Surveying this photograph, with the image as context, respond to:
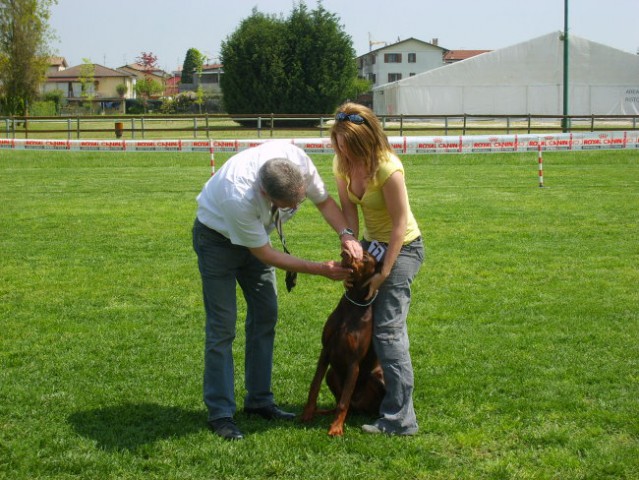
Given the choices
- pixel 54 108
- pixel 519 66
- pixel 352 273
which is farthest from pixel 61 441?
pixel 54 108

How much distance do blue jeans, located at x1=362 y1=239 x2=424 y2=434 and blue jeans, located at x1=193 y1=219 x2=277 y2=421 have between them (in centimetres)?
68

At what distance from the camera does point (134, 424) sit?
15.8ft

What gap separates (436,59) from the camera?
107 meters

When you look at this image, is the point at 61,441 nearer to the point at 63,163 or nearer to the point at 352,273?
the point at 352,273

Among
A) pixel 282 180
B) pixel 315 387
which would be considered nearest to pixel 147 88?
pixel 315 387

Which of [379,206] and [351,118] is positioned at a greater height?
[351,118]

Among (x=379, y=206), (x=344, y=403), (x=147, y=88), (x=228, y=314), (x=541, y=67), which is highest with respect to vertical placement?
(x=147, y=88)

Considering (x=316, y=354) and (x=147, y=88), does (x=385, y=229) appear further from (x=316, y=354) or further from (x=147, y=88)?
(x=147, y=88)

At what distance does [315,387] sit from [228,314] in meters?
0.67

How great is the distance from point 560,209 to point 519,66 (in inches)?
1761

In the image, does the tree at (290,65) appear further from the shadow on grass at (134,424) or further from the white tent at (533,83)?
the shadow on grass at (134,424)

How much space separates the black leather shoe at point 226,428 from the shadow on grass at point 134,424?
0.11m

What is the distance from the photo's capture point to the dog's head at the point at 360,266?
4.34m

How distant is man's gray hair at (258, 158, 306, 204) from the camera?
4.04m
